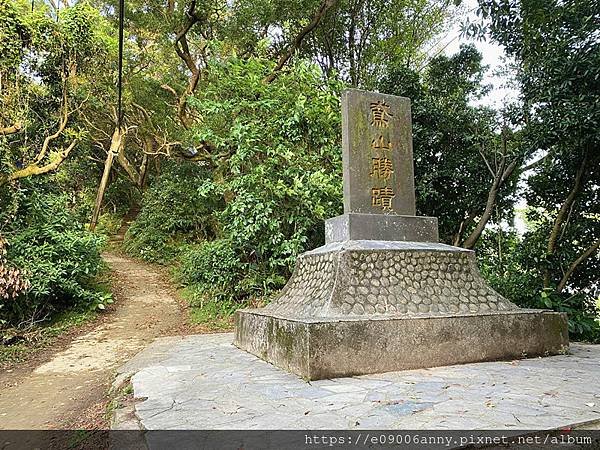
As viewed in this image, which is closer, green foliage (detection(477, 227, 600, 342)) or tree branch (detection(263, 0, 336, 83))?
green foliage (detection(477, 227, 600, 342))

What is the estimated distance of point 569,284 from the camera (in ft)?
23.7

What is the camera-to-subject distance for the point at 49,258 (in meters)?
7.46

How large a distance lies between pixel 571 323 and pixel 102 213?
16.3 m

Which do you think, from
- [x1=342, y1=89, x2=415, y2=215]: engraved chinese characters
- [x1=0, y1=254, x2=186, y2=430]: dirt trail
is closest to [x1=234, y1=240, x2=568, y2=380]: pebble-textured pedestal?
[x1=342, y1=89, x2=415, y2=215]: engraved chinese characters

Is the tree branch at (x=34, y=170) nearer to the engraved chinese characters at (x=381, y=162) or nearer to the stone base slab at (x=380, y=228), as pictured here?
the stone base slab at (x=380, y=228)

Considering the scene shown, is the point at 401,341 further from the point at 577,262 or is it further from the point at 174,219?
the point at 174,219

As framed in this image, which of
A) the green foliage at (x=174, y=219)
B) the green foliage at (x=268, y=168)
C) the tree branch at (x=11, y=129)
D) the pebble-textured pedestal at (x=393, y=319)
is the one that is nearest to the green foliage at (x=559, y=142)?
the pebble-textured pedestal at (x=393, y=319)

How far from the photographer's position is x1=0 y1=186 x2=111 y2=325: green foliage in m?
6.98

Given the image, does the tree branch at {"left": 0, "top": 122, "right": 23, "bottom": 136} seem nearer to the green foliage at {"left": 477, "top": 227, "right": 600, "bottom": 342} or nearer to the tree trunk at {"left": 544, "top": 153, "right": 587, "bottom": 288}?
the green foliage at {"left": 477, "top": 227, "right": 600, "bottom": 342}

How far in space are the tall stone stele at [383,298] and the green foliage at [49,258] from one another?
12.2 ft

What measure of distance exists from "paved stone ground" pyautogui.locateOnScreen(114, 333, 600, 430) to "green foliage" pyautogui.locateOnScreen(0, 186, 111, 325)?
364 cm

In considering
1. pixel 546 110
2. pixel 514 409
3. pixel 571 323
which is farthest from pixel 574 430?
pixel 546 110

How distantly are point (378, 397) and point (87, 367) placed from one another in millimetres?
4197

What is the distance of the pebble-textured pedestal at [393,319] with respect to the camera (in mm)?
3742
